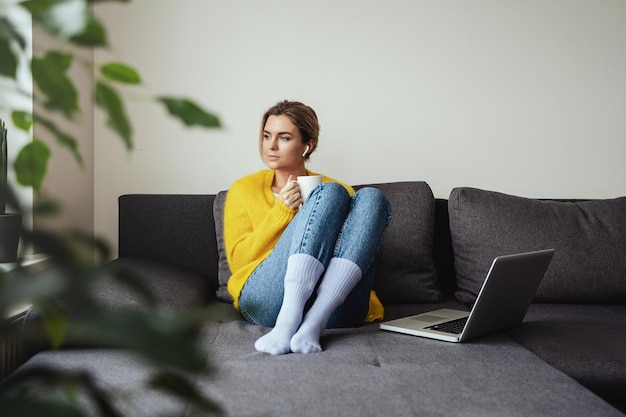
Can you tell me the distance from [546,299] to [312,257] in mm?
996

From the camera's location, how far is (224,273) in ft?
7.78

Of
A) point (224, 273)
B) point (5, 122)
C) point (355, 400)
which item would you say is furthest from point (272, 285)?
point (5, 122)

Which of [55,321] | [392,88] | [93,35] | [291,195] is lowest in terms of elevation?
[291,195]

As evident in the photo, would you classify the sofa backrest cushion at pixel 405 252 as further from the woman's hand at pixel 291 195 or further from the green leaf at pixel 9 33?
the green leaf at pixel 9 33

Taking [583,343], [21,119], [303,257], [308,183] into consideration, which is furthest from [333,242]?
[21,119]

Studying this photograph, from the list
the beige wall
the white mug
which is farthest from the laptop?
the beige wall

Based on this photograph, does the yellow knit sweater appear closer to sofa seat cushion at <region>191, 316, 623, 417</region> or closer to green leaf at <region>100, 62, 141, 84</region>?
sofa seat cushion at <region>191, 316, 623, 417</region>

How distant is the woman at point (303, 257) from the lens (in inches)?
70.6

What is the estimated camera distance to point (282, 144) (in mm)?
2350

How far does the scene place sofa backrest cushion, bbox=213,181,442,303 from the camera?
236 cm

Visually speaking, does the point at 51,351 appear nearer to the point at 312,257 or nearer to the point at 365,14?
the point at 312,257

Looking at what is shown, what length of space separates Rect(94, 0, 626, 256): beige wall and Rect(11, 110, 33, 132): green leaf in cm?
235

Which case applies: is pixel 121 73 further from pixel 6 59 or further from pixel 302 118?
pixel 302 118

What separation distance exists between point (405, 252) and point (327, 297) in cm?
64
